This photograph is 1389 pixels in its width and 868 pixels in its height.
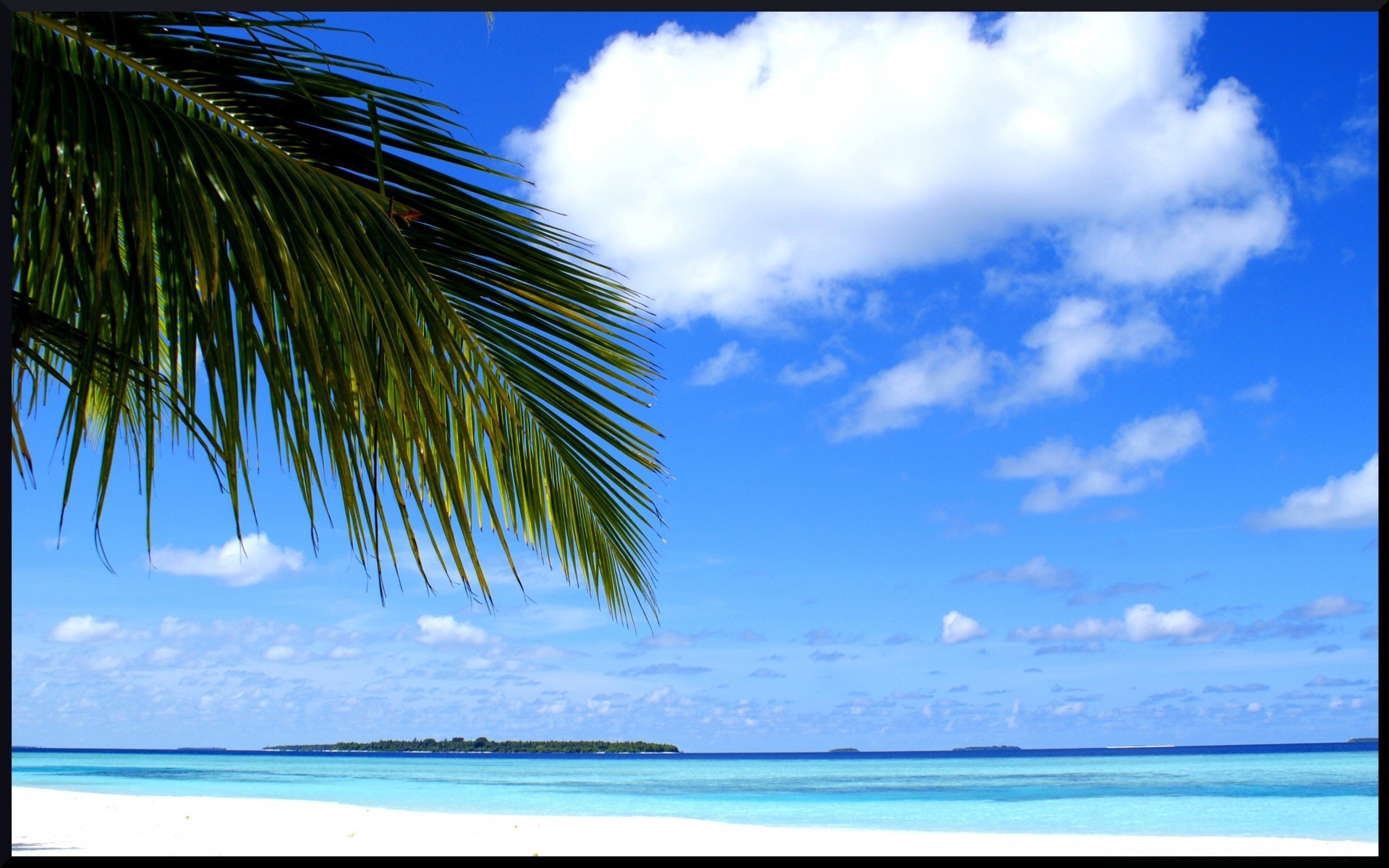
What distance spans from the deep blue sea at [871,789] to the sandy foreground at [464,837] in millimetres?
1642

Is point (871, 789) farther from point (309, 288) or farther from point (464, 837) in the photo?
point (309, 288)

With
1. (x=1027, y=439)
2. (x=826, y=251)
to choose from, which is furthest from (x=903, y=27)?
(x=1027, y=439)

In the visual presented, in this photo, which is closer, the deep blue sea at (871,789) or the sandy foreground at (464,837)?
the sandy foreground at (464,837)

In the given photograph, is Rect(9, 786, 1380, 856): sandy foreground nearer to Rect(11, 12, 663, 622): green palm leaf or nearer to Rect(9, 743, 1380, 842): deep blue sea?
Rect(9, 743, 1380, 842): deep blue sea

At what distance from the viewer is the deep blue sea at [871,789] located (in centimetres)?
1551

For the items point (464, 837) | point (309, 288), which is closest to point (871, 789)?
point (464, 837)

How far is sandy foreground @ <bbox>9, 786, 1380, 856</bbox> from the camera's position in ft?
31.8

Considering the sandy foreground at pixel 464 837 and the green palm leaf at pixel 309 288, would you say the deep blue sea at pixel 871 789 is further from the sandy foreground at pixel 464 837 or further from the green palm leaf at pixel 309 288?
the green palm leaf at pixel 309 288

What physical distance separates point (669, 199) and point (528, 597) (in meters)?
7.50

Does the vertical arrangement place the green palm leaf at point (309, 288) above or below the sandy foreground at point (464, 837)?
above

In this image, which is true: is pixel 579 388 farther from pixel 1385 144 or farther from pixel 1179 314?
pixel 1179 314

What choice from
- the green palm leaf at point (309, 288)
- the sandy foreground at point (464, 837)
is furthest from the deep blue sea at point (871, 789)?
the green palm leaf at point (309, 288)

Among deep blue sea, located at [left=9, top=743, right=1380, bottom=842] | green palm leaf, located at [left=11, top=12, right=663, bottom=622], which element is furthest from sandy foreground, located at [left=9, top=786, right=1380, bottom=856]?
green palm leaf, located at [left=11, top=12, right=663, bottom=622]

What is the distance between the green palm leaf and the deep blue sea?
13548 millimetres
